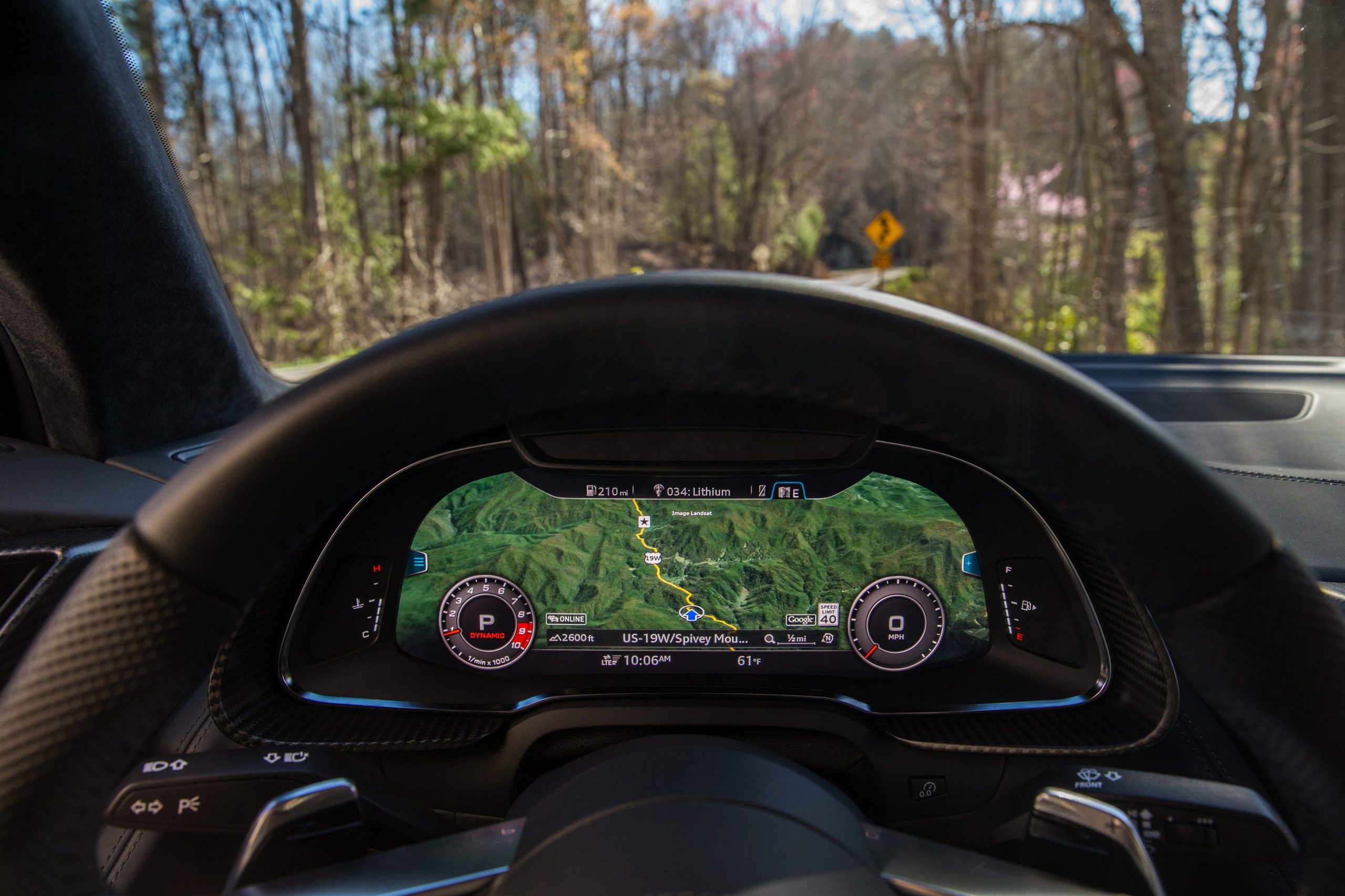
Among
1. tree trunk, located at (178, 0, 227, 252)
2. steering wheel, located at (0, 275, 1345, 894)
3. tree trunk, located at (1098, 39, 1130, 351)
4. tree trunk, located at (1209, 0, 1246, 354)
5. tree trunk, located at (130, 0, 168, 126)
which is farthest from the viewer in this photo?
tree trunk, located at (178, 0, 227, 252)

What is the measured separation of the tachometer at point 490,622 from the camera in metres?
1.62

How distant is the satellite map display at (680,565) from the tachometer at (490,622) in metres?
0.01

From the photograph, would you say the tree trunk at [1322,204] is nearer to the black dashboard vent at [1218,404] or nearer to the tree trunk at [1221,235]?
the tree trunk at [1221,235]

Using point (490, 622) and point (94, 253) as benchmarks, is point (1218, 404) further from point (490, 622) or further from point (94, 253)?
point (94, 253)

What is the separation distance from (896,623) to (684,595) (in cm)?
39

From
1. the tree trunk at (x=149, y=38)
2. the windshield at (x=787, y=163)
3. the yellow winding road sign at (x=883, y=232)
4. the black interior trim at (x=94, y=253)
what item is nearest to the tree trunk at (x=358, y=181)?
the windshield at (x=787, y=163)

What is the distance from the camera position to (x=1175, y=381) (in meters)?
2.65

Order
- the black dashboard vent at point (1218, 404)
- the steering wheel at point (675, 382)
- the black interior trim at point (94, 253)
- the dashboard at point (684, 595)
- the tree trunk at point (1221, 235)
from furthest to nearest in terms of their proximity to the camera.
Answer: the tree trunk at point (1221, 235), the black dashboard vent at point (1218, 404), the black interior trim at point (94, 253), the dashboard at point (684, 595), the steering wheel at point (675, 382)

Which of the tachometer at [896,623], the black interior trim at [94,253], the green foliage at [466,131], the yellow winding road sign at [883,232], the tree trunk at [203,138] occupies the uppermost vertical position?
the green foliage at [466,131]

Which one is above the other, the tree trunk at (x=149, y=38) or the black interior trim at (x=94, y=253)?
the tree trunk at (x=149, y=38)

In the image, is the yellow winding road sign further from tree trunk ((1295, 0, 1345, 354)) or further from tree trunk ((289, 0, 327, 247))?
tree trunk ((1295, 0, 1345, 354))

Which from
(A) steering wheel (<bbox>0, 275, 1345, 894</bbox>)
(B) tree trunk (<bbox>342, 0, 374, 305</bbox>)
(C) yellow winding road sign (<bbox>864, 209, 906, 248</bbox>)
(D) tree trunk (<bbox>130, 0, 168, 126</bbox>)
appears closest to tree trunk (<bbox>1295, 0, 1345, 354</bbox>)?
(A) steering wheel (<bbox>0, 275, 1345, 894</bbox>)

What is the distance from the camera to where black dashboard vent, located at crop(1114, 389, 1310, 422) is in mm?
2457

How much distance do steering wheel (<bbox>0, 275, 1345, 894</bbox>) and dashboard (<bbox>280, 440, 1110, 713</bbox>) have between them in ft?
2.41
